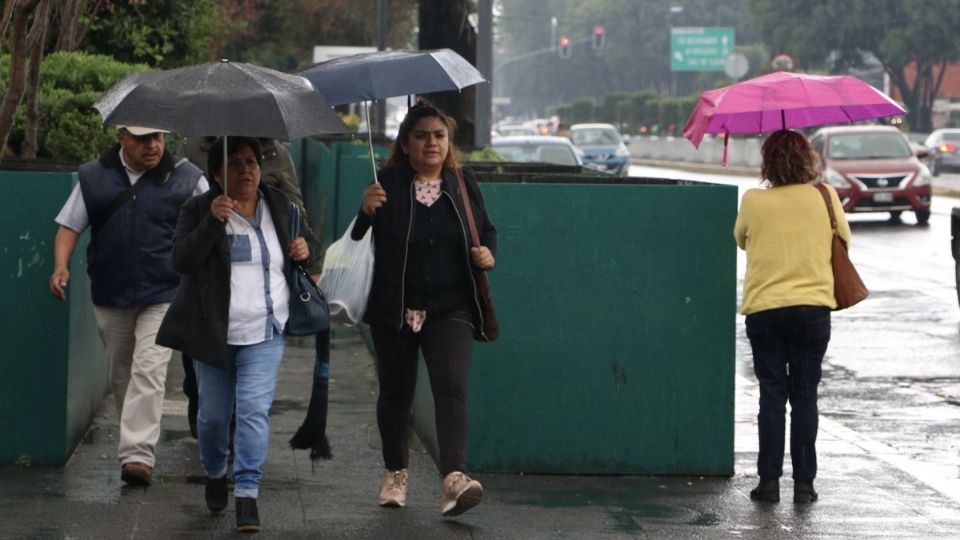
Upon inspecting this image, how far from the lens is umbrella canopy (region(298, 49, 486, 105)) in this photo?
275 inches

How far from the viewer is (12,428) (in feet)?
25.4

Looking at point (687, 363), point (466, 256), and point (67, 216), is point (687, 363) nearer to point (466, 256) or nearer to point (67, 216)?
point (466, 256)

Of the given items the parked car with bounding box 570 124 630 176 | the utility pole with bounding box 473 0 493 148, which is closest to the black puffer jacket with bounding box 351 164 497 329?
the utility pole with bounding box 473 0 493 148

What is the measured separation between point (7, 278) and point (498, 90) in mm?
171386

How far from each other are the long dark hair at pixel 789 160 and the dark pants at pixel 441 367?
1.51 metres

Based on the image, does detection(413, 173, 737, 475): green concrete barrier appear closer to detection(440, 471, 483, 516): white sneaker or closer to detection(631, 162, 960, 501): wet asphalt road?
detection(440, 471, 483, 516): white sneaker

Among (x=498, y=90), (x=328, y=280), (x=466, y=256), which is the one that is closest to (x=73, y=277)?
(x=328, y=280)

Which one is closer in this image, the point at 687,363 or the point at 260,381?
the point at 260,381

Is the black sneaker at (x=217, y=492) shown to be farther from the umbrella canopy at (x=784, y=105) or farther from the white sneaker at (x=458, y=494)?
the umbrella canopy at (x=784, y=105)

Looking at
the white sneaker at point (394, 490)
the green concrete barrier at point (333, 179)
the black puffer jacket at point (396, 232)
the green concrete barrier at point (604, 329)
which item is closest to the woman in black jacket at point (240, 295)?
the black puffer jacket at point (396, 232)

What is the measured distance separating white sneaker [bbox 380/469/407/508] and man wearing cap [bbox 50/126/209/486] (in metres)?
1.06

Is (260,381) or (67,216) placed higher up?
(67,216)

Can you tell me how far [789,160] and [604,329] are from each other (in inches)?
45.6

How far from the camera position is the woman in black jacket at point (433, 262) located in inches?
271
